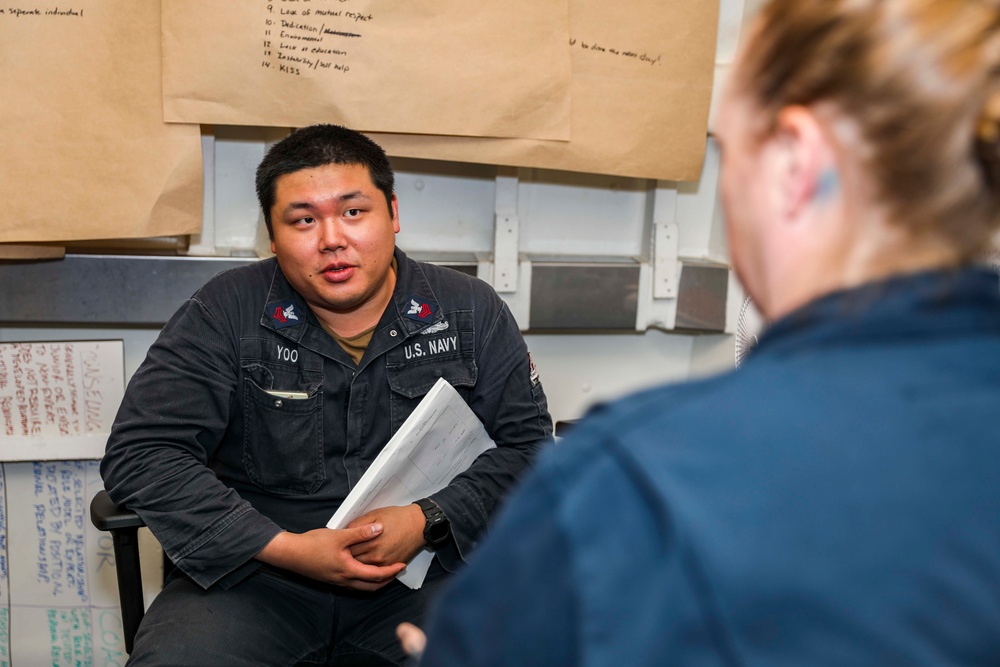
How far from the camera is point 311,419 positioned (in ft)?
5.08

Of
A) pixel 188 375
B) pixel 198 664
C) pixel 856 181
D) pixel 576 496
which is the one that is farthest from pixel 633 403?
pixel 188 375

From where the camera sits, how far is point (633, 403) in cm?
51

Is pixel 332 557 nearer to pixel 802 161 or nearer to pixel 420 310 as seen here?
pixel 420 310

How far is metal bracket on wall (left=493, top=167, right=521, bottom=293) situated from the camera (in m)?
2.01

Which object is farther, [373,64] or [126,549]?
[373,64]

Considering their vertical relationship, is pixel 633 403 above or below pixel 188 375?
above

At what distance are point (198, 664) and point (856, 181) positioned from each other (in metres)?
1.17

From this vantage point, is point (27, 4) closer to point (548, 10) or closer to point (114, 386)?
point (114, 386)

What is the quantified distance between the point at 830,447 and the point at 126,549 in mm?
1281

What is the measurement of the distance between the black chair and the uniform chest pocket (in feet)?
0.73

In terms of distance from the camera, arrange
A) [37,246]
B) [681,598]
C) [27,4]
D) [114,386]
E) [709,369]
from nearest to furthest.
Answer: [681,598]
[27,4]
[37,246]
[114,386]
[709,369]

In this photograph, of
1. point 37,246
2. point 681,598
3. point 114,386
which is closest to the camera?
point 681,598

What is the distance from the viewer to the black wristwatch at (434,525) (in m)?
1.45

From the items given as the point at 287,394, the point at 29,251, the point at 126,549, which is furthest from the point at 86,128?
the point at 126,549
